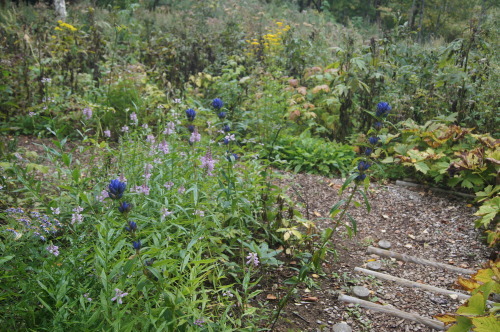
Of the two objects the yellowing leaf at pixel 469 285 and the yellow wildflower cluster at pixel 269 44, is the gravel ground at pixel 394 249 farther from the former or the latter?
the yellow wildflower cluster at pixel 269 44

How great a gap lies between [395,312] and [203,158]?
5.04ft

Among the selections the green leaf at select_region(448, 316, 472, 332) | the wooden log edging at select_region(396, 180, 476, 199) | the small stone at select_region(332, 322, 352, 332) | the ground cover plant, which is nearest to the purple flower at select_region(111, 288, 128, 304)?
the ground cover plant

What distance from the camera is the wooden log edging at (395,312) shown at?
2.37 m

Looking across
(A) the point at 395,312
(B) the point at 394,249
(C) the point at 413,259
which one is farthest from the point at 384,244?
(A) the point at 395,312

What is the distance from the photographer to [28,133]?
520 centimetres

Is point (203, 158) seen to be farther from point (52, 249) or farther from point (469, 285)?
point (469, 285)

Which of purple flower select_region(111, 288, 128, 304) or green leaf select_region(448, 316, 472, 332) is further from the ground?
purple flower select_region(111, 288, 128, 304)

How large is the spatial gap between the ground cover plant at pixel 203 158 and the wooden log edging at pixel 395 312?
31cm

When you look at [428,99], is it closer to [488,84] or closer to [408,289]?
[488,84]

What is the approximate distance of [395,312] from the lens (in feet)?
8.15

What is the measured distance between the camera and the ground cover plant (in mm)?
1881

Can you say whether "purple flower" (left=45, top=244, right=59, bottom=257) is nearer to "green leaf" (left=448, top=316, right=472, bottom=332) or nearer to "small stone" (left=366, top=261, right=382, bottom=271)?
"green leaf" (left=448, top=316, right=472, bottom=332)

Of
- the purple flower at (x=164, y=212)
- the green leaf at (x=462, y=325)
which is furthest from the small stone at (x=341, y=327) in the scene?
the purple flower at (x=164, y=212)

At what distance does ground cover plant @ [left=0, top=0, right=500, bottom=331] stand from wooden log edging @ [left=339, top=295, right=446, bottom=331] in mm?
309
